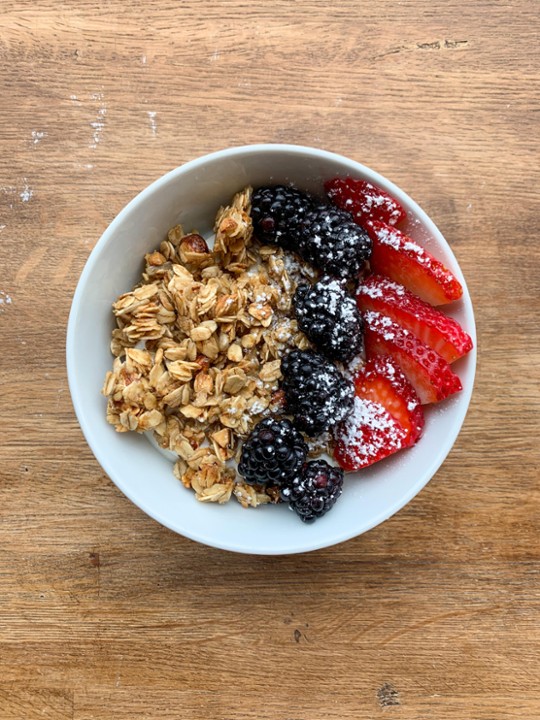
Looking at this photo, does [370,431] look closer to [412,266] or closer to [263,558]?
[412,266]

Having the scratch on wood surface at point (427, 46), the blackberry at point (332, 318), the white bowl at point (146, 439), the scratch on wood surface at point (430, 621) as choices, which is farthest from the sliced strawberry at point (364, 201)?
the scratch on wood surface at point (430, 621)

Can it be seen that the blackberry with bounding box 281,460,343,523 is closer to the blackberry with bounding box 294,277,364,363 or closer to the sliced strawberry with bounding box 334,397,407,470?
the sliced strawberry with bounding box 334,397,407,470

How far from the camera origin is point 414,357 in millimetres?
1066

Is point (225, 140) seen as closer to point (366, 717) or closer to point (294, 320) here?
point (294, 320)

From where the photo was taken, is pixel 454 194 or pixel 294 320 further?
pixel 454 194

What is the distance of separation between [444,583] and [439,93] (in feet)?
3.08

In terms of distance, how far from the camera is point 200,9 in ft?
4.15

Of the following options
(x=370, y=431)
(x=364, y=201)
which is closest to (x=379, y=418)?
(x=370, y=431)

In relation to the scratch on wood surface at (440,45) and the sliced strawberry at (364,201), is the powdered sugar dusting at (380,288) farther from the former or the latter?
the scratch on wood surface at (440,45)

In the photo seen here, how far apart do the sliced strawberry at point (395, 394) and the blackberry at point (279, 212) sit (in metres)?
0.26

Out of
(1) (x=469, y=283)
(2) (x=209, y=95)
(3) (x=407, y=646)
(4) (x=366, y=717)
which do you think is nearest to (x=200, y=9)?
(2) (x=209, y=95)

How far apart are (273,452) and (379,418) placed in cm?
18

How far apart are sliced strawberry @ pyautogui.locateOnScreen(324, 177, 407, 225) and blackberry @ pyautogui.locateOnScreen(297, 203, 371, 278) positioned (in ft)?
0.08

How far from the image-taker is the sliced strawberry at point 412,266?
1.05 meters
